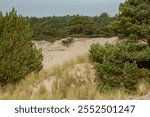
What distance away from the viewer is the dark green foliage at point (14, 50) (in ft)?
67.5

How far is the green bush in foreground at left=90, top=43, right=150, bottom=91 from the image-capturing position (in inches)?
739

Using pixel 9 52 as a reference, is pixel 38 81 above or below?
below

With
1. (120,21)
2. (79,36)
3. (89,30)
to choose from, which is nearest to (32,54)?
(120,21)

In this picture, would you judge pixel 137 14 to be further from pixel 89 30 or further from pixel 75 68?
pixel 89 30

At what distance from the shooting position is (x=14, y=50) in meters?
21.0

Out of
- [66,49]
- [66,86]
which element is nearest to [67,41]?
[66,49]

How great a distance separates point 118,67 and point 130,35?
1883 millimetres

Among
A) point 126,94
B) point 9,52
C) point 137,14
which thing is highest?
point 137,14

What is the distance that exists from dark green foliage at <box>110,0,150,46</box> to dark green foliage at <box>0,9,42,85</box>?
4143 millimetres

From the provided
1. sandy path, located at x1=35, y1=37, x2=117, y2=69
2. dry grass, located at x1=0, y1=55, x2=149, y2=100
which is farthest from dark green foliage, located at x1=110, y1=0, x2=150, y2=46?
sandy path, located at x1=35, y1=37, x2=117, y2=69

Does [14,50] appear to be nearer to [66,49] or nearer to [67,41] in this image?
[66,49]

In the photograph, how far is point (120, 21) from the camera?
2059cm

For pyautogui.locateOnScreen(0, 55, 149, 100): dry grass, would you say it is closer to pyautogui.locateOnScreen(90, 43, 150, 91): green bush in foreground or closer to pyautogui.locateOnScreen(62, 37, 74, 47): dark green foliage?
pyautogui.locateOnScreen(90, 43, 150, 91): green bush in foreground

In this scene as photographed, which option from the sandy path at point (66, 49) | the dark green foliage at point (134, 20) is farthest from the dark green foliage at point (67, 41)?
the dark green foliage at point (134, 20)
